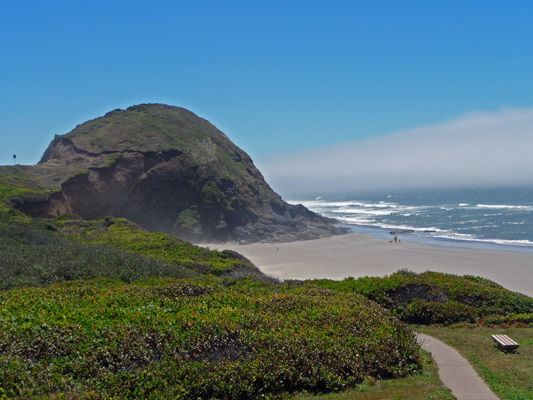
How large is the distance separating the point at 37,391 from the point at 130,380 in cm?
111

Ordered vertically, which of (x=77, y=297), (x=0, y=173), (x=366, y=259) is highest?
(x=0, y=173)

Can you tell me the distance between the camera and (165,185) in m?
54.6

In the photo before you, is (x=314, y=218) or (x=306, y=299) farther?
(x=314, y=218)

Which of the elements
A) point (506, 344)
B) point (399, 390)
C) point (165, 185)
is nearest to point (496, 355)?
point (506, 344)

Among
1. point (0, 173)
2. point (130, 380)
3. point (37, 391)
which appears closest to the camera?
point (37, 391)

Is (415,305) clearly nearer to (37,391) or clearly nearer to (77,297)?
(77,297)

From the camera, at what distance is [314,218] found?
63312 mm

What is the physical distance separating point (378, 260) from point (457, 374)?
95.6 ft

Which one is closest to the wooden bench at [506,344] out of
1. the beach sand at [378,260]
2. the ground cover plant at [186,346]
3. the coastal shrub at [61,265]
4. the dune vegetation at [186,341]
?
the ground cover plant at [186,346]

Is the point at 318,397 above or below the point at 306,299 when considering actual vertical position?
below

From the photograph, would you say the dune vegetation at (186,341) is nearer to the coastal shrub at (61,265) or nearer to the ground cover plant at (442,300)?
the coastal shrub at (61,265)

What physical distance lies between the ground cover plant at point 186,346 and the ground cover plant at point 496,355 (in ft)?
4.49

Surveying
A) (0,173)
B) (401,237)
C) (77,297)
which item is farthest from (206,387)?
(401,237)

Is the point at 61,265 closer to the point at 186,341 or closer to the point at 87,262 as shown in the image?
the point at 87,262
